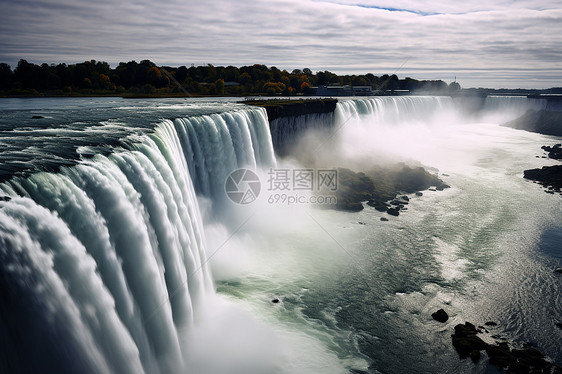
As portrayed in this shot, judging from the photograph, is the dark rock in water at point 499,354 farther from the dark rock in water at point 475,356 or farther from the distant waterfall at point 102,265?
the distant waterfall at point 102,265

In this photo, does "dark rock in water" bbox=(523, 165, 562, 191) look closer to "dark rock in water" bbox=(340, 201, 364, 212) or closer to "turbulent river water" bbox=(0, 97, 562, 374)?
"turbulent river water" bbox=(0, 97, 562, 374)

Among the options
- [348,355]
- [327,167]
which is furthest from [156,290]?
[327,167]

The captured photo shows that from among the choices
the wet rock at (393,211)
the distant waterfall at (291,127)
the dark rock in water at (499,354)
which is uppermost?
the distant waterfall at (291,127)

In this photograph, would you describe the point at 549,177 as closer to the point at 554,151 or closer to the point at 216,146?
the point at 554,151

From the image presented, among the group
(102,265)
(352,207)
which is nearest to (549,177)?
(352,207)

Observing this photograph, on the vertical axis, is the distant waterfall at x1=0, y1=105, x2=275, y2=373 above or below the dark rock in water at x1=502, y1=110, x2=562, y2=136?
above

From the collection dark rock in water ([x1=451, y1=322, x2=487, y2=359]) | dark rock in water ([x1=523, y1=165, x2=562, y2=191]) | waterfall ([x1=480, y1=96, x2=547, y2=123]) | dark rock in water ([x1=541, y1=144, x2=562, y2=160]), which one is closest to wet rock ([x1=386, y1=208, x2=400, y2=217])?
dark rock in water ([x1=451, y1=322, x2=487, y2=359])

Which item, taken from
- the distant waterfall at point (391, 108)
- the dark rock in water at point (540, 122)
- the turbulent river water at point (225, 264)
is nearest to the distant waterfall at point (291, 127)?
the distant waterfall at point (391, 108)
